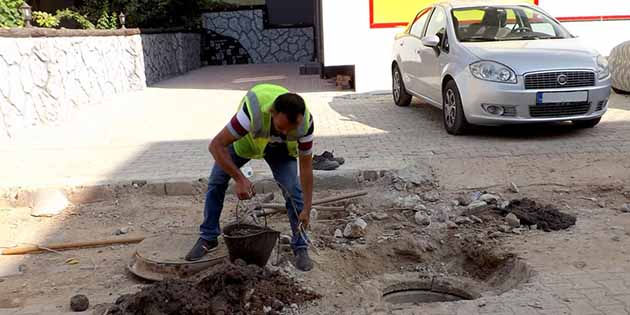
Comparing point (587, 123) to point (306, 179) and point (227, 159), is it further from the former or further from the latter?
point (227, 159)

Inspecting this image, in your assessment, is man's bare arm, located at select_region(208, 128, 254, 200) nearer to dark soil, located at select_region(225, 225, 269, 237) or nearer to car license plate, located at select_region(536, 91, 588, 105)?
dark soil, located at select_region(225, 225, 269, 237)

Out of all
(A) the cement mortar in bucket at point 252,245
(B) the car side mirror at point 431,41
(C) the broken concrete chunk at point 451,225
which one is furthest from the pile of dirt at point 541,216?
(B) the car side mirror at point 431,41

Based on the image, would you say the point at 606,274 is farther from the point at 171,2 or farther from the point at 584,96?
the point at 171,2

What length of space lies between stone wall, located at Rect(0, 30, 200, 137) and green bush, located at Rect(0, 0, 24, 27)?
71 centimetres

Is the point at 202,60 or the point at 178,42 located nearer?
the point at 178,42

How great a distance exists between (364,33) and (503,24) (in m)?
4.13

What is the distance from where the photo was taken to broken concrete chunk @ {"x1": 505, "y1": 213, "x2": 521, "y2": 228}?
209 inches

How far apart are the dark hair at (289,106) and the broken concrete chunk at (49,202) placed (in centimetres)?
364

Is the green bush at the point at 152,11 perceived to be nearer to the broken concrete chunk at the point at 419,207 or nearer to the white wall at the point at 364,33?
the white wall at the point at 364,33

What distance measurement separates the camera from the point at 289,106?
3.80 m

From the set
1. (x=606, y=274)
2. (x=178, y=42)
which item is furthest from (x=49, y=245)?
(x=178, y=42)

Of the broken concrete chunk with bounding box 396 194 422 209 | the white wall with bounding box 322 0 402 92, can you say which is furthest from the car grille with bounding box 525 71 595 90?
the white wall with bounding box 322 0 402 92

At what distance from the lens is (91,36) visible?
1295 centimetres

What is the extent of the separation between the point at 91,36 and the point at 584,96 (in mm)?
9630
